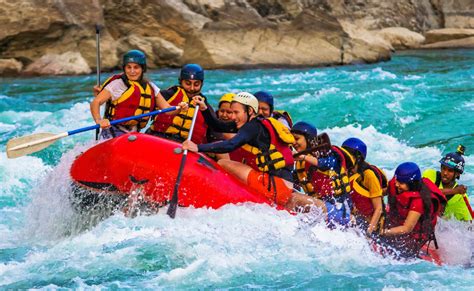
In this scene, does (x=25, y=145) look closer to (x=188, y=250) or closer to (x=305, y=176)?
(x=188, y=250)

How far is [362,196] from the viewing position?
6254mm

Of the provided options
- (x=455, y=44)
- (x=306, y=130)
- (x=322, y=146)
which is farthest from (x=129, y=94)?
(x=455, y=44)

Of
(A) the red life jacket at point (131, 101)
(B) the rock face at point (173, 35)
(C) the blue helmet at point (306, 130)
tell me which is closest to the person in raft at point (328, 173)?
(C) the blue helmet at point (306, 130)

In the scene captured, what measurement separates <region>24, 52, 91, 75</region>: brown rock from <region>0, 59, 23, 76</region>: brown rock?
272mm

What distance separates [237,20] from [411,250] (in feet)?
54.7

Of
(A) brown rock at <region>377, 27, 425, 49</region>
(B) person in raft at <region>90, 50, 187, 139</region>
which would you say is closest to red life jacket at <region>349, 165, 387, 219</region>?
(B) person in raft at <region>90, 50, 187, 139</region>

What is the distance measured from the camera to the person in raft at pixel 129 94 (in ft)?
21.7

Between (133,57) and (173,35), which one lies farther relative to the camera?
(173,35)

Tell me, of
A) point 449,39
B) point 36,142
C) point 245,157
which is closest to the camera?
point 245,157

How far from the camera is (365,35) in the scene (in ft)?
87.1

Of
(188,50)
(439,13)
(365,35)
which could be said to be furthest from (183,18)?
(439,13)

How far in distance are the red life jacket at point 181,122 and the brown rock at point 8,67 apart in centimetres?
1286

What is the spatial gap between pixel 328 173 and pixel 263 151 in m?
0.56

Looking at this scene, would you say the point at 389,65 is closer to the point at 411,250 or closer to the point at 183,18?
the point at 183,18
